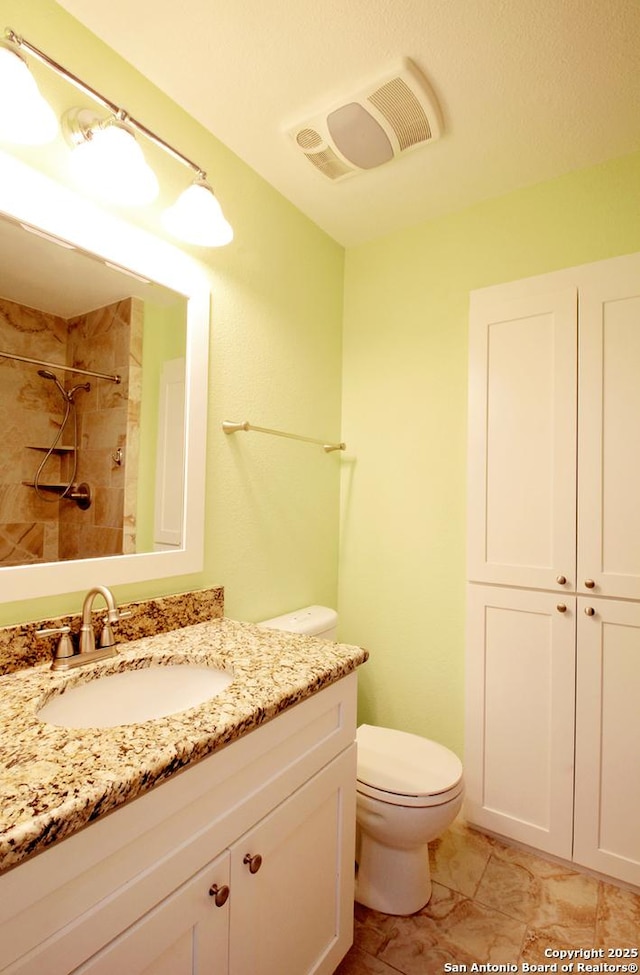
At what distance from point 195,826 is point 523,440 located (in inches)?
59.5

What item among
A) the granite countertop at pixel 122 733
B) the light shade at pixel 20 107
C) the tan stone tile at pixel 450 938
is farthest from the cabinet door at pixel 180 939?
the light shade at pixel 20 107

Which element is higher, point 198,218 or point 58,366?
point 198,218

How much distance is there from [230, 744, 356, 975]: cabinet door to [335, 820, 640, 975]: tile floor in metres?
0.21

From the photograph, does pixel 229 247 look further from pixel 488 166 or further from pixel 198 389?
pixel 488 166

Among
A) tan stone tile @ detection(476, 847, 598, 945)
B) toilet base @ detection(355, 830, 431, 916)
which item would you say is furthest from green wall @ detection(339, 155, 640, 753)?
toilet base @ detection(355, 830, 431, 916)

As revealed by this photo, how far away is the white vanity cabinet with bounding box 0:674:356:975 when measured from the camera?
59 centimetres

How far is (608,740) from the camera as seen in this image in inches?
59.9

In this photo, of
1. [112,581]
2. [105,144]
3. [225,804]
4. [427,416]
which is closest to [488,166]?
[427,416]

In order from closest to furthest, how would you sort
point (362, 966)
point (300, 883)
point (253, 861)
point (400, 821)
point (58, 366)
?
point (253, 861) → point (300, 883) → point (58, 366) → point (362, 966) → point (400, 821)

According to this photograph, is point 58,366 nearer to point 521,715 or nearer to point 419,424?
point 419,424

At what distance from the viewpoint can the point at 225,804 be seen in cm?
83

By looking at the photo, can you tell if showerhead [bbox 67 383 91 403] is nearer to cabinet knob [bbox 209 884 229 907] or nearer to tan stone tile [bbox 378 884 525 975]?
cabinet knob [bbox 209 884 229 907]

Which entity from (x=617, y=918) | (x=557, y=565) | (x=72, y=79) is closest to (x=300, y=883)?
(x=617, y=918)

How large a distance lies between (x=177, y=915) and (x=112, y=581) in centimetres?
72
